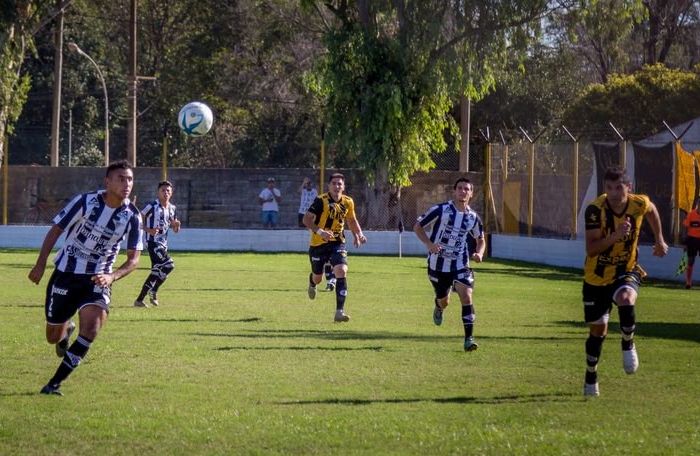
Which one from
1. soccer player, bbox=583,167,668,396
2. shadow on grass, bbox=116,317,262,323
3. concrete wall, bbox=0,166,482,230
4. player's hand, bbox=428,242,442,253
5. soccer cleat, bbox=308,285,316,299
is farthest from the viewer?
concrete wall, bbox=0,166,482,230

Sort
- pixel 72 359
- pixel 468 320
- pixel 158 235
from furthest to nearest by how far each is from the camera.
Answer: pixel 158 235 < pixel 468 320 < pixel 72 359

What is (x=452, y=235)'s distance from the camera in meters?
14.2

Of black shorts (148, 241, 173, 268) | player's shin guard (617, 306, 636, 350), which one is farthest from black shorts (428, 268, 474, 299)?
black shorts (148, 241, 173, 268)

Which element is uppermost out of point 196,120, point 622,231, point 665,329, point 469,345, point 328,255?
point 196,120

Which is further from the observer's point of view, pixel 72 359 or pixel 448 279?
pixel 448 279

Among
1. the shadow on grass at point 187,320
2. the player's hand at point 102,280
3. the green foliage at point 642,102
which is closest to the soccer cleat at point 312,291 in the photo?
the shadow on grass at point 187,320

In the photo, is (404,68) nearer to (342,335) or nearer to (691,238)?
(691,238)

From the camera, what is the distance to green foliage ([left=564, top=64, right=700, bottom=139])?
46.1 meters

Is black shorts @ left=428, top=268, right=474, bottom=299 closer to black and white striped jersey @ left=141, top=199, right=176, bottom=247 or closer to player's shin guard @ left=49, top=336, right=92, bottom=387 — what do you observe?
player's shin guard @ left=49, top=336, right=92, bottom=387

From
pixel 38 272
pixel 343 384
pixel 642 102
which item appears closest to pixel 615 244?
pixel 343 384

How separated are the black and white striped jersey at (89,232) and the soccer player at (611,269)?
3862 millimetres

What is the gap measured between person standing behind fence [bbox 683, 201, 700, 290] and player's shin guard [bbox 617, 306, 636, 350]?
14465 mm

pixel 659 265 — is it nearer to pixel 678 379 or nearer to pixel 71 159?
pixel 678 379

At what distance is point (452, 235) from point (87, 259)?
5.19 m
